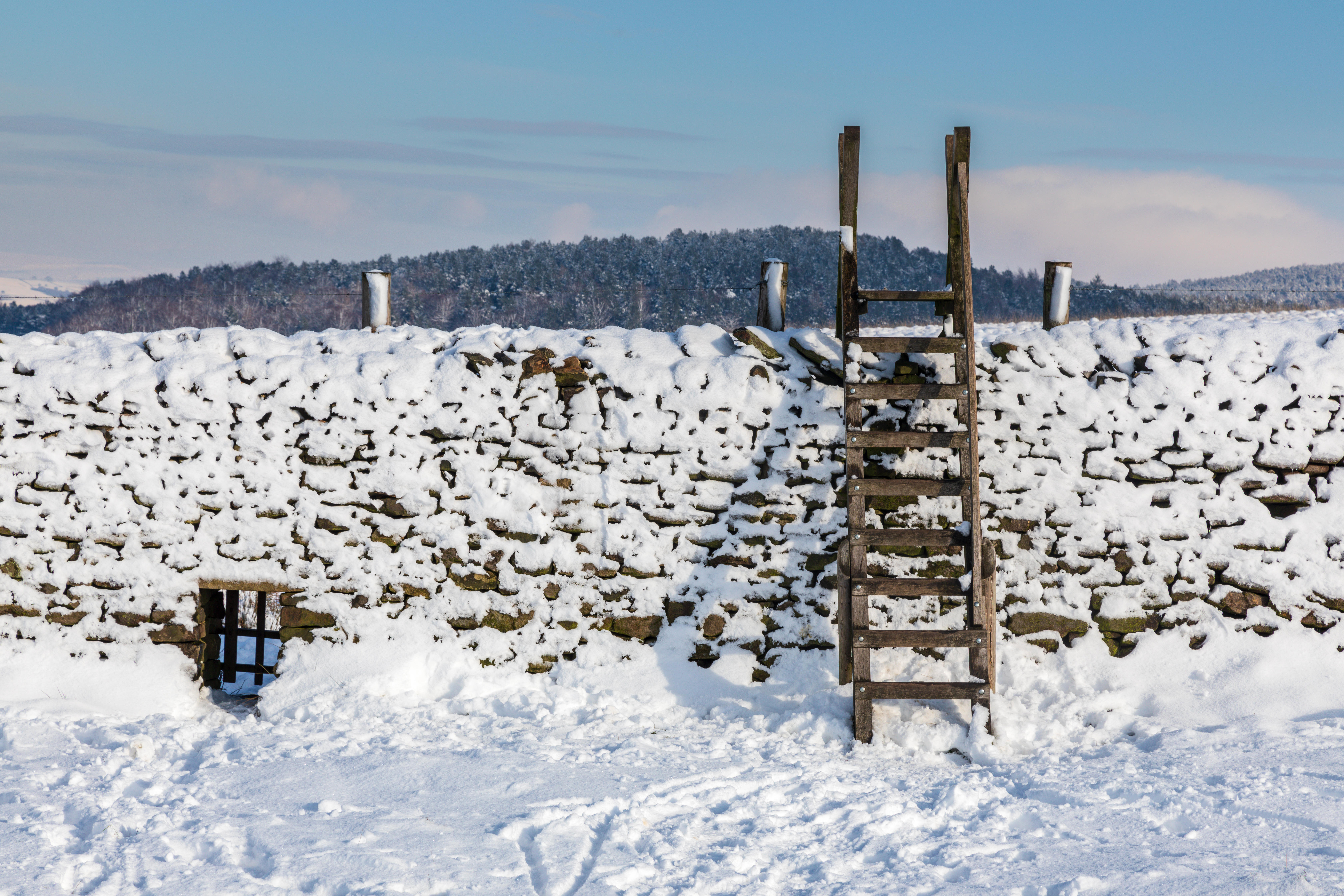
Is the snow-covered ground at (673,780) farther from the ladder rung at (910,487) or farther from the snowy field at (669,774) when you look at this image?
the ladder rung at (910,487)

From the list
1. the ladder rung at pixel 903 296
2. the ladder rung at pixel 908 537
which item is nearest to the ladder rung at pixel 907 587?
the ladder rung at pixel 908 537

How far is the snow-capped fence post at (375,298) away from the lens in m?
6.18

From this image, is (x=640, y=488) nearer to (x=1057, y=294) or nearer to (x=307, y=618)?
(x=307, y=618)

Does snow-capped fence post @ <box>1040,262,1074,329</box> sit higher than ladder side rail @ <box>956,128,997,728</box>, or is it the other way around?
snow-capped fence post @ <box>1040,262,1074,329</box>

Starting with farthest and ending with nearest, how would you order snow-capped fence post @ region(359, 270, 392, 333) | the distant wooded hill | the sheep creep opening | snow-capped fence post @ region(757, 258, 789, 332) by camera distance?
1. the distant wooded hill
2. snow-capped fence post @ region(359, 270, 392, 333)
3. the sheep creep opening
4. snow-capped fence post @ region(757, 258, 789, 332)

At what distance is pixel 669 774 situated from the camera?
4293 mm

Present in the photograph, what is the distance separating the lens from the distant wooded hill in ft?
106

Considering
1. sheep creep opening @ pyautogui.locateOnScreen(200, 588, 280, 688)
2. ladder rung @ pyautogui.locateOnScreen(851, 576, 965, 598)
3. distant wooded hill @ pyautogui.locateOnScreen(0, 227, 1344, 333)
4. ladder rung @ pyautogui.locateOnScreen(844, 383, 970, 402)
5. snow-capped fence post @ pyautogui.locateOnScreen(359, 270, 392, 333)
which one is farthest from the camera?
distant wooded hill @ pyautogui.locateOnScreen(0, 227, 1344, 333)

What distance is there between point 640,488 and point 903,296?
70.6 inches

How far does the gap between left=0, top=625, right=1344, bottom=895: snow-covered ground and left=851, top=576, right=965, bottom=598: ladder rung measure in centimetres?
64

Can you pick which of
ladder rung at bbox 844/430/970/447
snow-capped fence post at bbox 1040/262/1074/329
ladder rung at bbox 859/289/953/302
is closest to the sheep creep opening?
ladder rung at bbox 844/430/970/447

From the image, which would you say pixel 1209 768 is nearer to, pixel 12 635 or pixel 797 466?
pixel 797 466

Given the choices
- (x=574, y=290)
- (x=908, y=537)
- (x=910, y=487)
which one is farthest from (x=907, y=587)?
(x=574, y=290)

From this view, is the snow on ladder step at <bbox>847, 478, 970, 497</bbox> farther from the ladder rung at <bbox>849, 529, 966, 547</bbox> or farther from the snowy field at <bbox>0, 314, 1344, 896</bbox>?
the snowy field at <bbox>0, 314, 1344, 896</bbox>
